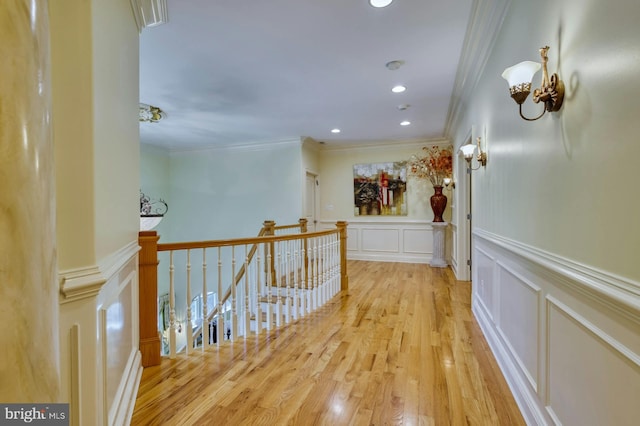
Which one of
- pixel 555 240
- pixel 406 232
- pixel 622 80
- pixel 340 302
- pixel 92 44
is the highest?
pixel 92 44

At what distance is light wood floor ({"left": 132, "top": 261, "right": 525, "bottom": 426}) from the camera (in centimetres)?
162

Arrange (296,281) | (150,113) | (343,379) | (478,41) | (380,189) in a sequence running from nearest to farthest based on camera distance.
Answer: (343,379), (478,41), (296,281), (150,113), (380,189)

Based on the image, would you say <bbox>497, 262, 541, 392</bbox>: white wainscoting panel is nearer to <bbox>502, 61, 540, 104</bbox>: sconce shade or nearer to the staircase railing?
<bbox>502, 61, 540, 104</bbox>: sconce shade

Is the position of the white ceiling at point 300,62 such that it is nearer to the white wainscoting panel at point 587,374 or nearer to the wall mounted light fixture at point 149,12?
the wall mounted light fixture at point 149,12

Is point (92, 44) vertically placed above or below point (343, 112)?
below

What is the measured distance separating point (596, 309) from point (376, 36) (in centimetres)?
240

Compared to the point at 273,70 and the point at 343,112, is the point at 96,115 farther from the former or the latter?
the point at 343,112

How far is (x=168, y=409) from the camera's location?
1.66m

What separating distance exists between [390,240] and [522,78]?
5.13m

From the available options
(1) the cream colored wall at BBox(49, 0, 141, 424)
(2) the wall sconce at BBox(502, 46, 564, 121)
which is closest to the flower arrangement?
(2) the wall sconce at BBox(502, 46, 564, 121)

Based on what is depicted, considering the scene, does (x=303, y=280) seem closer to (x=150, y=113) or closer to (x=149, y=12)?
(x=149, y=12)

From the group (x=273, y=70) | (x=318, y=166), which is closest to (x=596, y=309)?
(x=273, y=70)

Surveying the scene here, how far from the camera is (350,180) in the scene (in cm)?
673

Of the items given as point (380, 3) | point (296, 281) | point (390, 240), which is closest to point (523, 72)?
point (380, 3)
